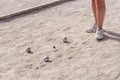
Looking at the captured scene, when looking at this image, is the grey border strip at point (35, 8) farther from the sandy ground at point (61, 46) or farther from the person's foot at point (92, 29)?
the person's foot at point (92, 29)

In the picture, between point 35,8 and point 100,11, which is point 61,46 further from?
point 35,8

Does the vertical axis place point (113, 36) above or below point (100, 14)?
below

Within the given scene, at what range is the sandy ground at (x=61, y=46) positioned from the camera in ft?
14.2

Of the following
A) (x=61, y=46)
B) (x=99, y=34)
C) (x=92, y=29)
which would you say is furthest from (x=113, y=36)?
(x=61, y=46)

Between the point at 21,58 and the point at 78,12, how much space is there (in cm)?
198

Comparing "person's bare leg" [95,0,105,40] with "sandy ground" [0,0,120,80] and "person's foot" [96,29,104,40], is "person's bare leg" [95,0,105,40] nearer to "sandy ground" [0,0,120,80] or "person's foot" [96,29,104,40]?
"person's foot" [96,29,104,40]

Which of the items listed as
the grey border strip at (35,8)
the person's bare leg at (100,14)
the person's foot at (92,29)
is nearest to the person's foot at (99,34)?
the person's bare leg at (100,14)

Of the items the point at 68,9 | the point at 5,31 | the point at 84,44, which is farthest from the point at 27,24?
the point at 84,44

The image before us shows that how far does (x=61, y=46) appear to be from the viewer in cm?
505

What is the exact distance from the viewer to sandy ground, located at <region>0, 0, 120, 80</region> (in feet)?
14.2

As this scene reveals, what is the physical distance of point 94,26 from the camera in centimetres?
543

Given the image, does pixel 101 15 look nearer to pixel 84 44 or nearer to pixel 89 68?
pixel 84 44

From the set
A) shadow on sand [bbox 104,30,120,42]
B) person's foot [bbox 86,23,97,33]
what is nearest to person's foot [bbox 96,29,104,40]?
shadow on sand [bbox 104,30,120,42]

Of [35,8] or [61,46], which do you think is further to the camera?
[35,8]
